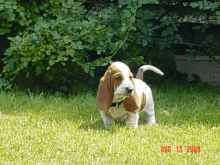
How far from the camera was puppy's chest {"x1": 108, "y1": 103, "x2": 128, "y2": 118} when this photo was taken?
3.09 metres

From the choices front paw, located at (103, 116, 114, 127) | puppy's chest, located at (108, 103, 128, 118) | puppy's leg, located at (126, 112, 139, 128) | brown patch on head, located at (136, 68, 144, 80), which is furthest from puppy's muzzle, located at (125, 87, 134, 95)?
brown patch on head, located at (136, 68, 144, 80)

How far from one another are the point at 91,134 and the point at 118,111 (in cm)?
35

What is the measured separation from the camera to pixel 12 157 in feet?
7.98

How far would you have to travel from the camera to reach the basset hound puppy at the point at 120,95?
9.48 ft

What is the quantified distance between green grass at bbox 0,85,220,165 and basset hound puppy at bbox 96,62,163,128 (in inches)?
5.8

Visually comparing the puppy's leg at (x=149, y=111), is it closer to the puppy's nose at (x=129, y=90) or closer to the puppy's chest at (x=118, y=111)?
the puppy's chest at (x=118, y=111)

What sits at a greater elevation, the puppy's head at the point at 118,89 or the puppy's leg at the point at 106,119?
the puppy's head at the point at 118,89

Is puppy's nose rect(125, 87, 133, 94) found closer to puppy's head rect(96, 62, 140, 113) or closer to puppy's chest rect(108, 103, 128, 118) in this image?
puppy's head rect(96, 62, 140, 113)

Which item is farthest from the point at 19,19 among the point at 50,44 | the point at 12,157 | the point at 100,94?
the point at 12,157

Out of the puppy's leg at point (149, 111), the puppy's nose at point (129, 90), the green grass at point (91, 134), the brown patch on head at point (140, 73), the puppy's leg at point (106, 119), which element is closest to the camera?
the green grass at point (91, 134)

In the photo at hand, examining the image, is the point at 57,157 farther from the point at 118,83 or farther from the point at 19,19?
the point at 19,19
